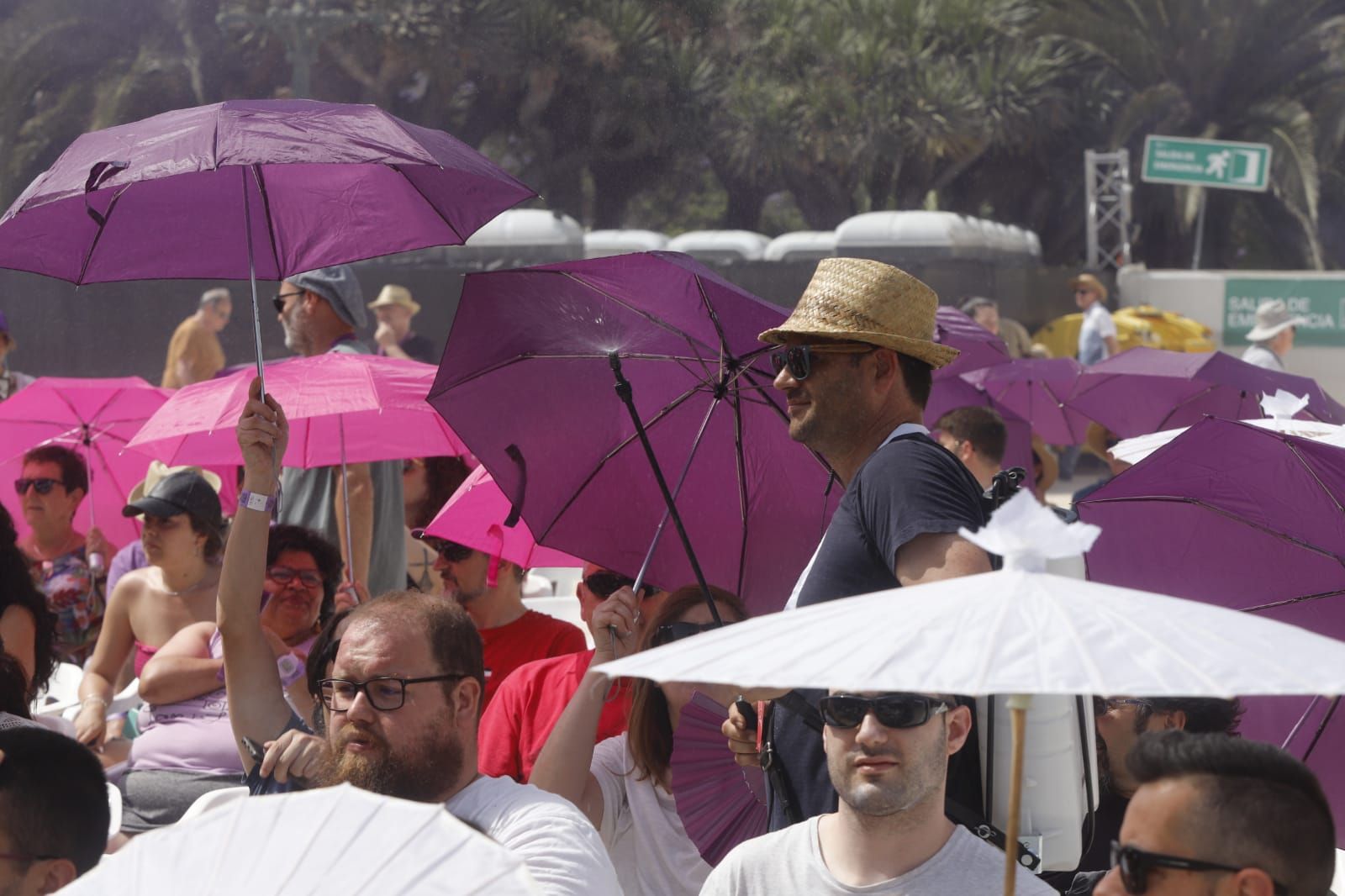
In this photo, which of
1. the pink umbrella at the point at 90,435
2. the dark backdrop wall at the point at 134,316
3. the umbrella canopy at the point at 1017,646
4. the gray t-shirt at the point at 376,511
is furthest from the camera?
the dark backdrop wall at the point at 134,316

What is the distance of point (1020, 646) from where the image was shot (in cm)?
166

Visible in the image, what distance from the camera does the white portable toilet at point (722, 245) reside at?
891 inches

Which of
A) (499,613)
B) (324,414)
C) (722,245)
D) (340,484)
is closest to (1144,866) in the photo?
(499,613)

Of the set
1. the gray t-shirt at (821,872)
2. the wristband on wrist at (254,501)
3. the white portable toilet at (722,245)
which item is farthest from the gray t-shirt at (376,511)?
the white portable toilet at (722,245)

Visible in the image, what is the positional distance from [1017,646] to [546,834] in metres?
1.44

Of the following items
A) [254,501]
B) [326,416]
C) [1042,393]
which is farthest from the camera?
[1042,393]

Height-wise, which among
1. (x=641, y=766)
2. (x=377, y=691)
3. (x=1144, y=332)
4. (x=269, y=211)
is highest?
(x=269, y=211)

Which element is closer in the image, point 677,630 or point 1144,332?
point 677,630

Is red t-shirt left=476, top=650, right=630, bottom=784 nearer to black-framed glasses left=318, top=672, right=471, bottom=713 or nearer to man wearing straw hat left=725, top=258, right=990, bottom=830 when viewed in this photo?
black-framed glasses left=318, top=672, right=471, bottom=713

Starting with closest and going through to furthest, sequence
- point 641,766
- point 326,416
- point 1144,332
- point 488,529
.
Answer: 1. point 641,766
2. point 488,529
3. point 326,416
4. point 1144,332

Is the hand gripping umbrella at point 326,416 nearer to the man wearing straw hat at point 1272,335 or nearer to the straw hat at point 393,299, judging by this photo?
the straw hat at point 393,299

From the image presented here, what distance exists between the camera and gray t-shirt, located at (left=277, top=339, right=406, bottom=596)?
20.8ft

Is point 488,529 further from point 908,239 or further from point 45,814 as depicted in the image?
point 908,239

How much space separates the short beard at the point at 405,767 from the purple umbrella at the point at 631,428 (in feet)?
3.40
